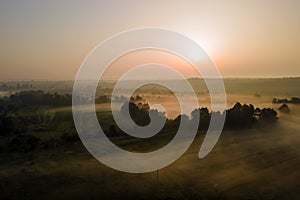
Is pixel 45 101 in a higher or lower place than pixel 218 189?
higher

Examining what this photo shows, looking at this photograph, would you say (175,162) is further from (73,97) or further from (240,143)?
(73,97)

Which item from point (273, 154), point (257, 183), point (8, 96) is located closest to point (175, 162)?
point (257, 183)

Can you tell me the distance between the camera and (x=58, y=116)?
12977 mm

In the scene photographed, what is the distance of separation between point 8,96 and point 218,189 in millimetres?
9752

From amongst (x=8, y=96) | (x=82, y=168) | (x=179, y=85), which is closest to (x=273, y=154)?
(x=179, y=85)

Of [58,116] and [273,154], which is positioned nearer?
[273,154]

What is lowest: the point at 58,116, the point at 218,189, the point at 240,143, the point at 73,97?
the point at 218,189

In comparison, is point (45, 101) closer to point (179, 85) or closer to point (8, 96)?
point (8, 96)

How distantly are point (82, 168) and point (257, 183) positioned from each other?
5.89m

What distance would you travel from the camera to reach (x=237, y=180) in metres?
10.1

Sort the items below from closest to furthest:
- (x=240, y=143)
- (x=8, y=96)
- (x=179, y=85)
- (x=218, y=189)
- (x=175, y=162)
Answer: (x=218, y=189), (x=175, y=162), (x=179, y=85), (x=240, y=143), (x=8, y=96)

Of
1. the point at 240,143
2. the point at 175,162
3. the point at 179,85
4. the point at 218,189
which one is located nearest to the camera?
the point at 218,189

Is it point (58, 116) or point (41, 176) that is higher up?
point (58, 116)

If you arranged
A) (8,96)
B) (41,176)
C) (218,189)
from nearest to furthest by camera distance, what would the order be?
(218,189)
(41,176)
(8,96)
